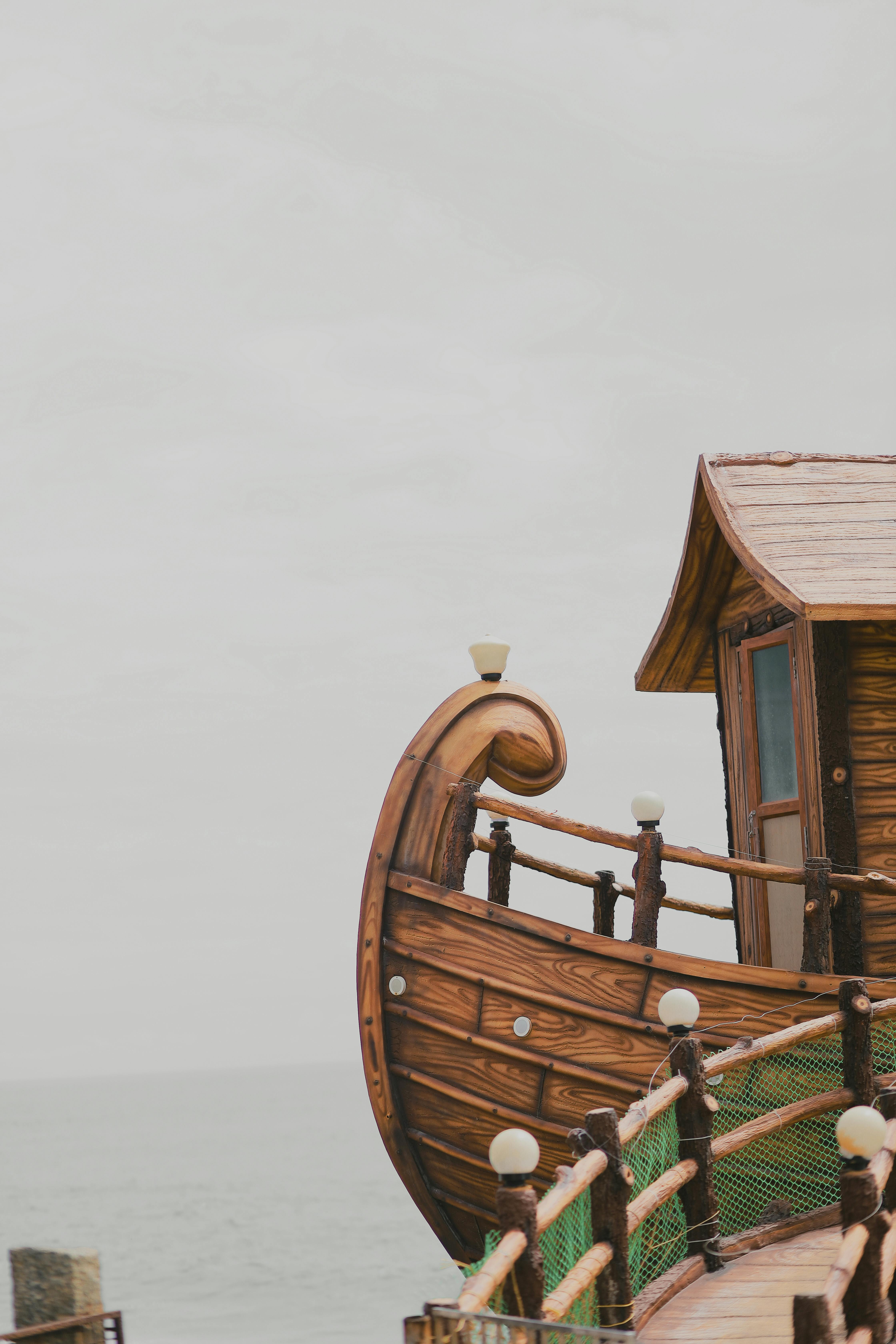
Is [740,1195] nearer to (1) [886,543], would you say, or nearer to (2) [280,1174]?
(1) [886,543]

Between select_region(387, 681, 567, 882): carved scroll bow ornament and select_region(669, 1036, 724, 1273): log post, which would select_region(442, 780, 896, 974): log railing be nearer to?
select_region(387, 681, 567, 882): carved scroll bow ornament

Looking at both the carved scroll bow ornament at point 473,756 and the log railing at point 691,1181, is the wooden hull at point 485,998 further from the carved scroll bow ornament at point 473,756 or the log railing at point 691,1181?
the log railing at point 691,1181

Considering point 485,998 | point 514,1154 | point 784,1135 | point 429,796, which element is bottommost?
point 784,1135

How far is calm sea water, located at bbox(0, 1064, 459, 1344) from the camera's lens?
1362 inches

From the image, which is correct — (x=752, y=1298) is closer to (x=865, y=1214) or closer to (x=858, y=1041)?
(x=865, y=1214)

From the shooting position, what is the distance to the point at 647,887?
6.32 m

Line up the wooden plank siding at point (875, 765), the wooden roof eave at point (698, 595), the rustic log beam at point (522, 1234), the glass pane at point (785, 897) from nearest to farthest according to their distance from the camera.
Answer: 1. the rustic log beam at point (522, 1234)
2. the wooden plank siding at point (875, 765)
3. the glass pane at point (785, 897)
4. the wooden roof eave at point (698, 595)

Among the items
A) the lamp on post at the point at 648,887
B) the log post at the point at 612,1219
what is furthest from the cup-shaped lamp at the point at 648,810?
the log post at the point at 612,1219

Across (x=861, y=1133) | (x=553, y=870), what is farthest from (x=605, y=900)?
(x=861, y=1133)

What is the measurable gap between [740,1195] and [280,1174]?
64564mm

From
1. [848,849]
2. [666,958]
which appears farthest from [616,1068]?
[848,849]

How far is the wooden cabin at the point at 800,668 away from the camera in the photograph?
6.48 m

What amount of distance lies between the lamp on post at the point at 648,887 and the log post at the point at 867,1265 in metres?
2.23

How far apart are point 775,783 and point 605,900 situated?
1.45m
